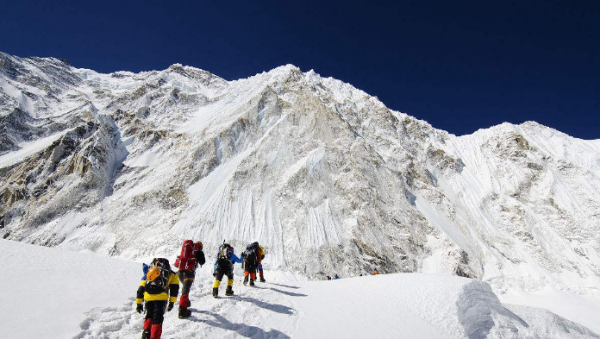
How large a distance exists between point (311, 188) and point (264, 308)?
104ft

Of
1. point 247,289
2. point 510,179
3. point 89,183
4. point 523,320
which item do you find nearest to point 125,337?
point 247,289

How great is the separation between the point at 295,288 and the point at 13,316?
8.10 metres

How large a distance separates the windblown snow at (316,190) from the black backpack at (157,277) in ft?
85.3

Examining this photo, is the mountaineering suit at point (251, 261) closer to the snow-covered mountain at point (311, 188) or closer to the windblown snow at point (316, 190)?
the windblown snow at point (316, 190)

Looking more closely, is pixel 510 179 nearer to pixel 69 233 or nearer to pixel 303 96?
pixel 303 96

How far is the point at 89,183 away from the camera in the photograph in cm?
4356

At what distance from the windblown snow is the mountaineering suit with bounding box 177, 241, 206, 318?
23.9m

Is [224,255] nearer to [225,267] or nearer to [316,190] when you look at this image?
[225,267]

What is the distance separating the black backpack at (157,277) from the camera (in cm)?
638

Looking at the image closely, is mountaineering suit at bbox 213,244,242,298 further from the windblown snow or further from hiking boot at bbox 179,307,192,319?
the windblown snow

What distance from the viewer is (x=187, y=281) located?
26.8ft

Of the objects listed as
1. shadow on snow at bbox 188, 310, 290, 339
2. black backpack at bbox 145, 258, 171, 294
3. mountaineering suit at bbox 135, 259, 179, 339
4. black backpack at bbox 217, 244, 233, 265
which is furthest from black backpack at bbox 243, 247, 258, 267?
mountaineering suit at bbox 135, 259, 179, 339

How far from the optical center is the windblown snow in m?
35.1

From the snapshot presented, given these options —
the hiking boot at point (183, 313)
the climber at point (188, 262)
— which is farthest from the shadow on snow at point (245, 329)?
the climber at point (188, 262)
